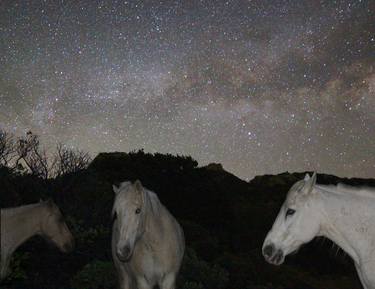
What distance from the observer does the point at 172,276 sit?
262 inches

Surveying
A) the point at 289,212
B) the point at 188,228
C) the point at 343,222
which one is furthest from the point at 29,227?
the point at 188,228

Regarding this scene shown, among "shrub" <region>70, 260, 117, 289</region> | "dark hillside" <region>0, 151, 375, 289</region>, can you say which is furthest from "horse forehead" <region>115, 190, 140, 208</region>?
"shrub" <region>70, 260, 117, 289</region>

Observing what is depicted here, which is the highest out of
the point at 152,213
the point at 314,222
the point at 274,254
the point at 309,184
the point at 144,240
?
the point at 309,184

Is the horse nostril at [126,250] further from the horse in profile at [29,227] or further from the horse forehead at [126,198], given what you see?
the horse in profile at [29,227]

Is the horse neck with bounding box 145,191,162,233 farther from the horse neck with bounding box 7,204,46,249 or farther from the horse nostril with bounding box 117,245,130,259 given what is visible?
the horse neck with bounding box 7,204,46,249

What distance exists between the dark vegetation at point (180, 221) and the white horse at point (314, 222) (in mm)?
676

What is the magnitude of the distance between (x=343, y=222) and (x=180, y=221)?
40.6 ft

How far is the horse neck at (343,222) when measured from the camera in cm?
567

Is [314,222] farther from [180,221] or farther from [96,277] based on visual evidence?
[180,221]

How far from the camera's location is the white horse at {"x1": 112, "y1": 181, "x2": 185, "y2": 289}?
5.93 metres

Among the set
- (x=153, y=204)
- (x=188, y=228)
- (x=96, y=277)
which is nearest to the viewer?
(x=153, y=204)

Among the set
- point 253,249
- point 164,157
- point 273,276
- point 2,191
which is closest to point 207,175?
point 164,157

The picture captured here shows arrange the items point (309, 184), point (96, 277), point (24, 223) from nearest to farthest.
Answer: point (309, 184) → point (24, 223) → point (96, 277)

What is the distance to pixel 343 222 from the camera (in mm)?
5734
